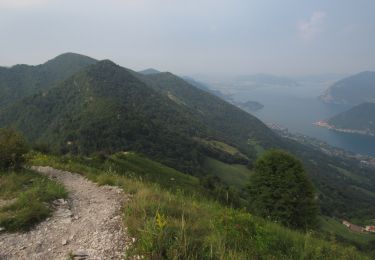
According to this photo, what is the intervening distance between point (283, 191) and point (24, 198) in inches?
1140

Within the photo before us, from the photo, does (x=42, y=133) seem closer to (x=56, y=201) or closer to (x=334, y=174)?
(x=56, y=201)

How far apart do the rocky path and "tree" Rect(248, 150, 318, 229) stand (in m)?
23.3

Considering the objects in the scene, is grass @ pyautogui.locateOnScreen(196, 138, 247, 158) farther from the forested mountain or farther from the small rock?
the small rock

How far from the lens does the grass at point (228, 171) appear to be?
105706mm

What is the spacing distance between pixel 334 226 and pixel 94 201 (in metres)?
78.3

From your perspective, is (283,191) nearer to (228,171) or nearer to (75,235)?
(75,235)

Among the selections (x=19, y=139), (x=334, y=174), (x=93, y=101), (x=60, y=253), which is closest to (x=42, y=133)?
(x=93, y=101)

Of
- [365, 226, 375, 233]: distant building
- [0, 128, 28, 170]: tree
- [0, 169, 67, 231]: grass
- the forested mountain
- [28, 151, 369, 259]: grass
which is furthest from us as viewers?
the forested mountain

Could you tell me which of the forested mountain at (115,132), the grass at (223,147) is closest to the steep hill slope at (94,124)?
the forested mountain at (115,132)

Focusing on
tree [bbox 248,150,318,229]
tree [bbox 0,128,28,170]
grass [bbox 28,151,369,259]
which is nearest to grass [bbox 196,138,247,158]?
tree [bbox 248,150,318,229]

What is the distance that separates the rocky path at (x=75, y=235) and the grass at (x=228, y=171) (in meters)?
95.6

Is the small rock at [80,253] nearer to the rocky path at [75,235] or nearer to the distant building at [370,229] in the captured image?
the rocky path at [75,235]

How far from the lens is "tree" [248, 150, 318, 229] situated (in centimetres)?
3077

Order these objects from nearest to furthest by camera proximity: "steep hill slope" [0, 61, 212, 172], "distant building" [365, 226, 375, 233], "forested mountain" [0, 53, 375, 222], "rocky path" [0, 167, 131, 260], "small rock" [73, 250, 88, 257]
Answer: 1. "small rock" [73, 250, 88, 257]
2. "rocky path" [0, 167, 131, 260]
3. "distant building" [365, 226, 375, 233]
4. "steep hill slope" [0, 61, 212, 172]
5. "forested mountain" [0, 53, 375, 222]
